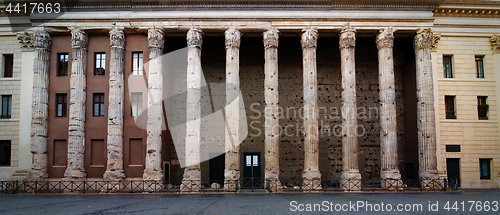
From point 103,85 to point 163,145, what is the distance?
17.0ft

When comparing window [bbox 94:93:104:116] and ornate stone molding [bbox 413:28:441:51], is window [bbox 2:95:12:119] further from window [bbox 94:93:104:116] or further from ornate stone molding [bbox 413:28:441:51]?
ornate stone molding [bbox 413:28:441:51]

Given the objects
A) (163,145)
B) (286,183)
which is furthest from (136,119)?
(286,183)

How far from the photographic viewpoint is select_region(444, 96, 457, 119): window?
87.5 feet

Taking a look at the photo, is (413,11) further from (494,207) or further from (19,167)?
(19,167)

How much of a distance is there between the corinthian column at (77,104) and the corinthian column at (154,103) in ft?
13.0

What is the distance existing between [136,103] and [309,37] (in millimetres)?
11263

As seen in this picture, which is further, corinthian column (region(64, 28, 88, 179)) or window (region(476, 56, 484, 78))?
window (region(476, 56, 484, 78))

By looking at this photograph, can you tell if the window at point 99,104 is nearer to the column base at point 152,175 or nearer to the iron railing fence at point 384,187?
the column base at point 152,175

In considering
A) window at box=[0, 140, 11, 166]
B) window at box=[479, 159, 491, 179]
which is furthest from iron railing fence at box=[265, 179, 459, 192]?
window at box=[0, 140, 11, 166]

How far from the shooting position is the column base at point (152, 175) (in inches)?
939

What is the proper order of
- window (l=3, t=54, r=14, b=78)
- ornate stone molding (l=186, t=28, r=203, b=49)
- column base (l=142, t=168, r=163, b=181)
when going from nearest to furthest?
column base (l=142, t=168, r=163, b=181) < ornate stone molding (l=186, t=28, r=203, b=49) < window (l=3, t=54, r=14, b=78)

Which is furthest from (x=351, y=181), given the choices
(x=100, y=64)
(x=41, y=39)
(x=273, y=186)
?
(x=41, y=39)

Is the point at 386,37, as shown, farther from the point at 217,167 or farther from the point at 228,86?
the point at 217,167

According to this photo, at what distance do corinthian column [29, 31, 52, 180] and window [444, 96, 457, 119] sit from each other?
2478 centimetres
